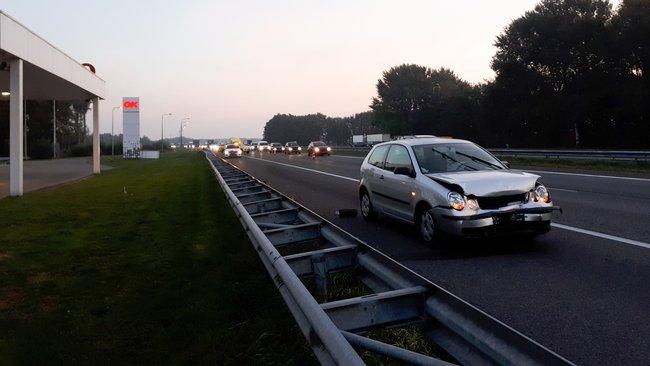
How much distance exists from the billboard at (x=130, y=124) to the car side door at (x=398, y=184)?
5305 cm

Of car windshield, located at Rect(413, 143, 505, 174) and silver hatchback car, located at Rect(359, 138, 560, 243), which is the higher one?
car windshield, located at Rect(413, 143, 505, 174)

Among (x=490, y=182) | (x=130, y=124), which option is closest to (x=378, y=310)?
(x=490, y=182)

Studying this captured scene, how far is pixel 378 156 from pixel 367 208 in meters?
1.02

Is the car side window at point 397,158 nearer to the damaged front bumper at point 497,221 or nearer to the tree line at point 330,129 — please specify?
the damaged front bumper at point 497,221

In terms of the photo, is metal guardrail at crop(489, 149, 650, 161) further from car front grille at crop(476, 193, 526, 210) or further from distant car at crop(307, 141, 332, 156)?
car front grille at crop(476, 193, 526, 210)

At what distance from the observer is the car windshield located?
29.6 ft

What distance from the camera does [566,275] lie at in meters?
6.61

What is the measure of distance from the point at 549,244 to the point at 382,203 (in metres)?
2.97

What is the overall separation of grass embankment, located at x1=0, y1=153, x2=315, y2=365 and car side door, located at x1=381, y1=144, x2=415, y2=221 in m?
2.52

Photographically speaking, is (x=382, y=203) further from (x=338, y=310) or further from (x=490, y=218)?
(x=338, y=310)

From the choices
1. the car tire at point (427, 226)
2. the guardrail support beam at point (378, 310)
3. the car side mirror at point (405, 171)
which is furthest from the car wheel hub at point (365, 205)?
the guardrail support beam at point (378, 310)

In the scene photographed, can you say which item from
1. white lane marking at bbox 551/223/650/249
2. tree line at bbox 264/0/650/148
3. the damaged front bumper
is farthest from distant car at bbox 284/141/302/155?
the damaged front bumper

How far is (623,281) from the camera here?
245 inches

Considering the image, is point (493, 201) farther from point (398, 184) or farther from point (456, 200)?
point (398, 184)
